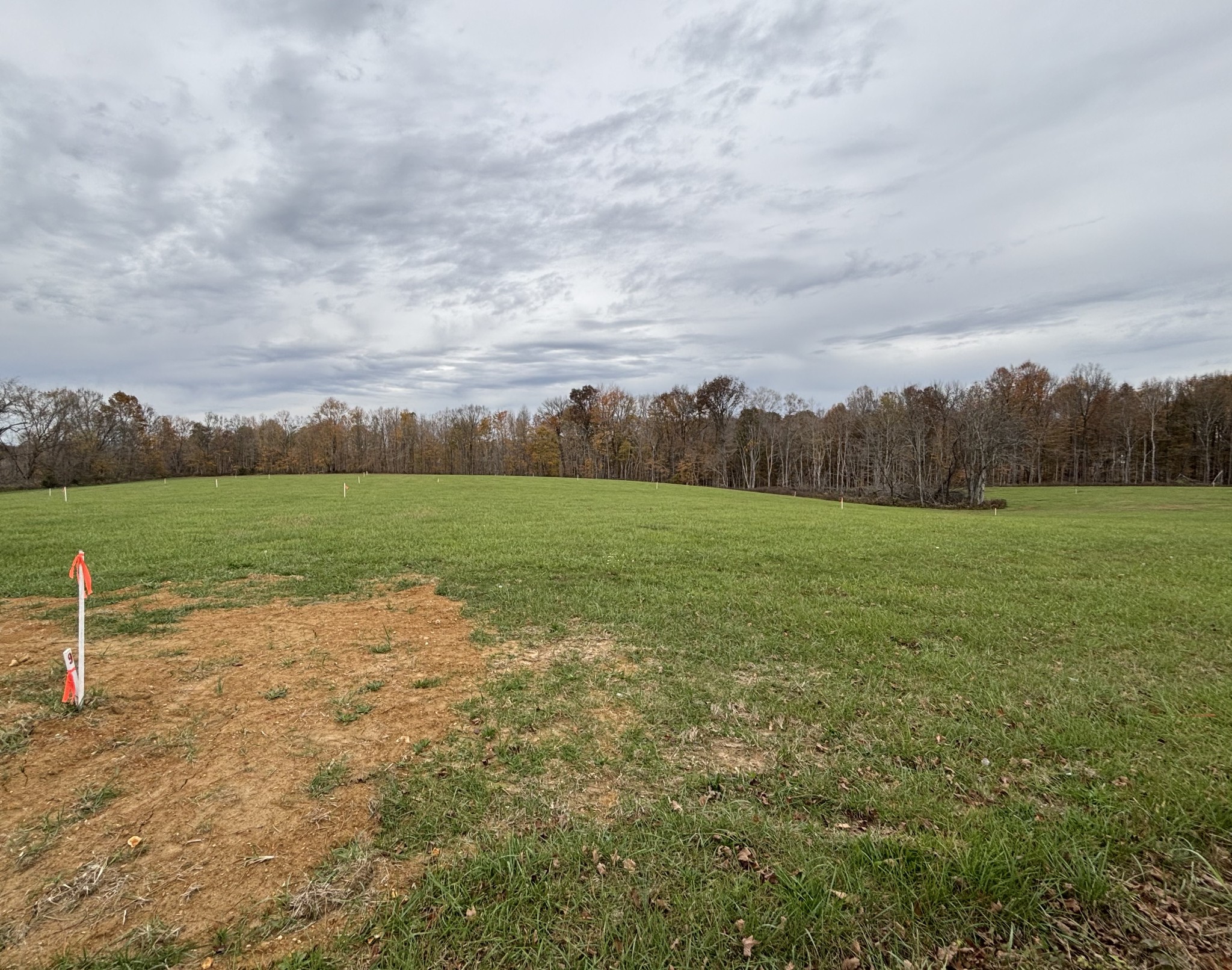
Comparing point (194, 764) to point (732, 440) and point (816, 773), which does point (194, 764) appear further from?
point (732, 440)

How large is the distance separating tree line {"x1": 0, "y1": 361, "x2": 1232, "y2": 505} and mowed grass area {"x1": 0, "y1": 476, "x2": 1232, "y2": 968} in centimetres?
4210

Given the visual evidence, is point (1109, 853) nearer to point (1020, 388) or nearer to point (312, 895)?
point (312, 895)

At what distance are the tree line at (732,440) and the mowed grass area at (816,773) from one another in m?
42.1

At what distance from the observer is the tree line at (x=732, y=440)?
53250 millimetres

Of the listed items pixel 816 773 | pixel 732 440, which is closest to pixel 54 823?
pixel 816 773

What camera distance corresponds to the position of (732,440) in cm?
7200

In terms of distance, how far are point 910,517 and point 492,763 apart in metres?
24.9

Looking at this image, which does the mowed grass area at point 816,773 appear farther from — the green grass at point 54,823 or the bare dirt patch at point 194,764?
the green grass at point 54,823

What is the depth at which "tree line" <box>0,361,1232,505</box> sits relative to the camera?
2096 inches

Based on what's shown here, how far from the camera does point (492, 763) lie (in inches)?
160


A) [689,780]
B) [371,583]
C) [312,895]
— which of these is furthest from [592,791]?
[371,583]

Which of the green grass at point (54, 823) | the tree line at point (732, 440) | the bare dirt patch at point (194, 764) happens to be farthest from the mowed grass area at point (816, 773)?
the tree line at point (732, 440)

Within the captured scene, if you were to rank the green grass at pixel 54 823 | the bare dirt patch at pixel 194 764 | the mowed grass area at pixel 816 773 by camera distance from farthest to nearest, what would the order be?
1. the green grass at pixel 54 823
2. the bare dirt patch at pixel 194 764
3. the mowed grass area at pixel 816 773

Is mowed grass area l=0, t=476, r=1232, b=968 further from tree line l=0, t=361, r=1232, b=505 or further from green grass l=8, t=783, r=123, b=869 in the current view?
tree line l=0, t=361, r=1232, b=505
